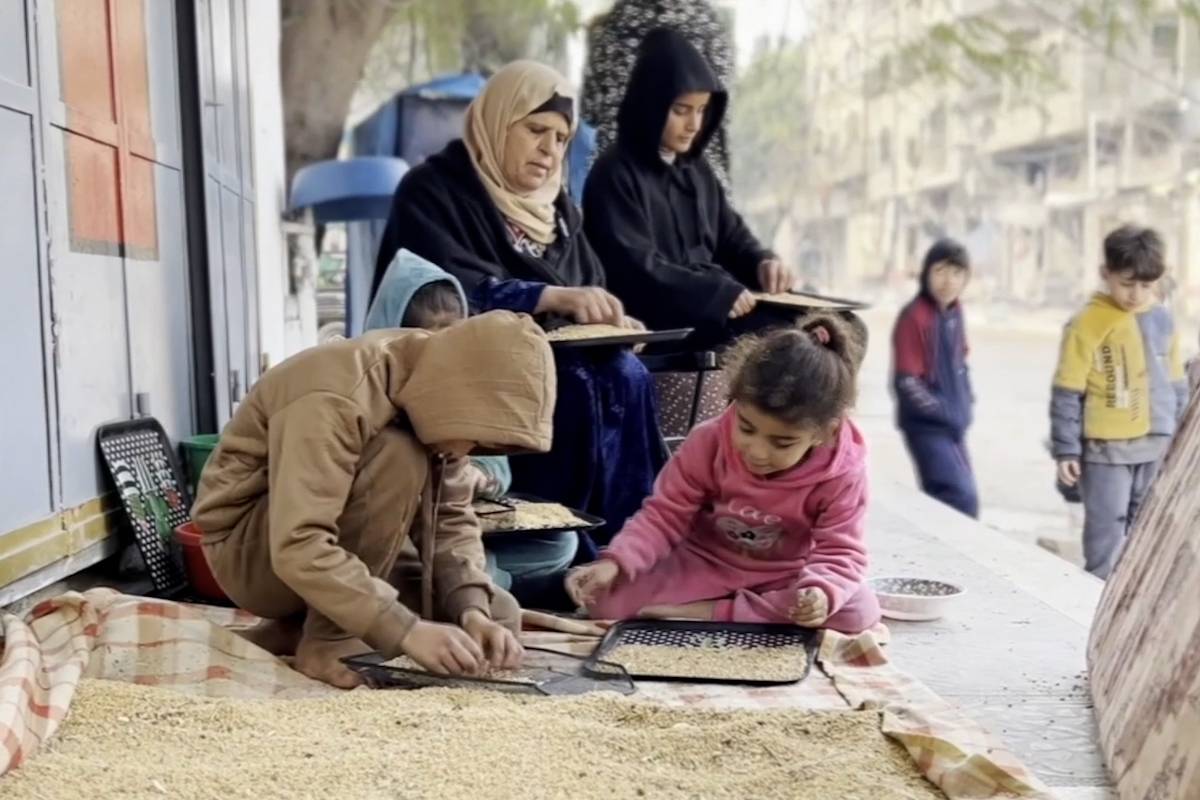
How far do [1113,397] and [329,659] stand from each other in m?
2.90

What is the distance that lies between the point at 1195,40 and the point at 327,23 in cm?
531

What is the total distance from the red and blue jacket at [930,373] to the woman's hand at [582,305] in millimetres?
2149

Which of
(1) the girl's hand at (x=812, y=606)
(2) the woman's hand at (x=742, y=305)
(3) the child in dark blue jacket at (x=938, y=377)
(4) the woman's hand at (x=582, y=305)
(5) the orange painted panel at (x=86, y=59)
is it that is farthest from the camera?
(3) the child in dark blue jacket at (x=938, y=377)

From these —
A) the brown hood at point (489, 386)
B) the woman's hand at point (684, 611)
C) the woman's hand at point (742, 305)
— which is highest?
the woman's hand at point (742, 305)

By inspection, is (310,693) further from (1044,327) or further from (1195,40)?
(1044,327)

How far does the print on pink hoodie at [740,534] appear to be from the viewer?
240 cm

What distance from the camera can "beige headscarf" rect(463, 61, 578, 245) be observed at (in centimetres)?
309

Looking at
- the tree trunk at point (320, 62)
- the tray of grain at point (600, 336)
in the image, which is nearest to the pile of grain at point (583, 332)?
the tray of grain at point (600, 336)

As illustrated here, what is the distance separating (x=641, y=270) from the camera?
3566 millimetres

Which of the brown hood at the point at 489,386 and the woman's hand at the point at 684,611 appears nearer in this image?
the brown hood at the point at 489,386

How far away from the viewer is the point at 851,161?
10055mm

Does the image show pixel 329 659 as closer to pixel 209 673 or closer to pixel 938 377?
pixel 209 673

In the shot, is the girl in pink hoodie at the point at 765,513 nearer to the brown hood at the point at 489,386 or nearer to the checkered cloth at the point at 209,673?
the checkered cloth at the point at 209,673

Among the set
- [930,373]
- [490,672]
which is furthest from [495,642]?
[930,373]
